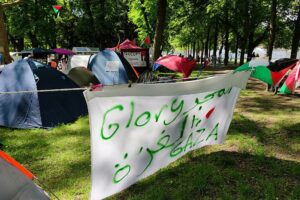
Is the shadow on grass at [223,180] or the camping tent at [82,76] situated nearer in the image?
the shadow on grass at [223,180]

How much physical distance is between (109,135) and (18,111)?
16.1 ft

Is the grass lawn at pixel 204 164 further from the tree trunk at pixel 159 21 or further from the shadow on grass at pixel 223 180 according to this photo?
the tree trunk at pixel 159 21

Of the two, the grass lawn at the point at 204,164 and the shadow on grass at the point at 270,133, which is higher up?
the shadow on grass at the point at 270,133

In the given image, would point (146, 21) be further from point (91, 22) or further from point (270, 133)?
point (270, 133)

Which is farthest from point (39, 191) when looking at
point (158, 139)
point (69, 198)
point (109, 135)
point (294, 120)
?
point (294, 120)

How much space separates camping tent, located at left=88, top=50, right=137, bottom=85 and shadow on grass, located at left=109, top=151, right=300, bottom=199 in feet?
17.9

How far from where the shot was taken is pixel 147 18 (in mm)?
30453

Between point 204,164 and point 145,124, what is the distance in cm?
189

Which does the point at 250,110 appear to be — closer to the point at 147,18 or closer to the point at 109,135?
the point at 109,135

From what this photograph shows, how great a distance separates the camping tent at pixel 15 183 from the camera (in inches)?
109

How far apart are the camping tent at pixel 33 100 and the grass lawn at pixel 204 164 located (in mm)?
322

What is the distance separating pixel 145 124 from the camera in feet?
11.4

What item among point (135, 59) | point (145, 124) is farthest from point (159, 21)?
point (145, 124)

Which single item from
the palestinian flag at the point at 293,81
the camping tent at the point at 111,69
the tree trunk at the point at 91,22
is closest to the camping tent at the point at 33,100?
the camping tent at the point at 111,69
